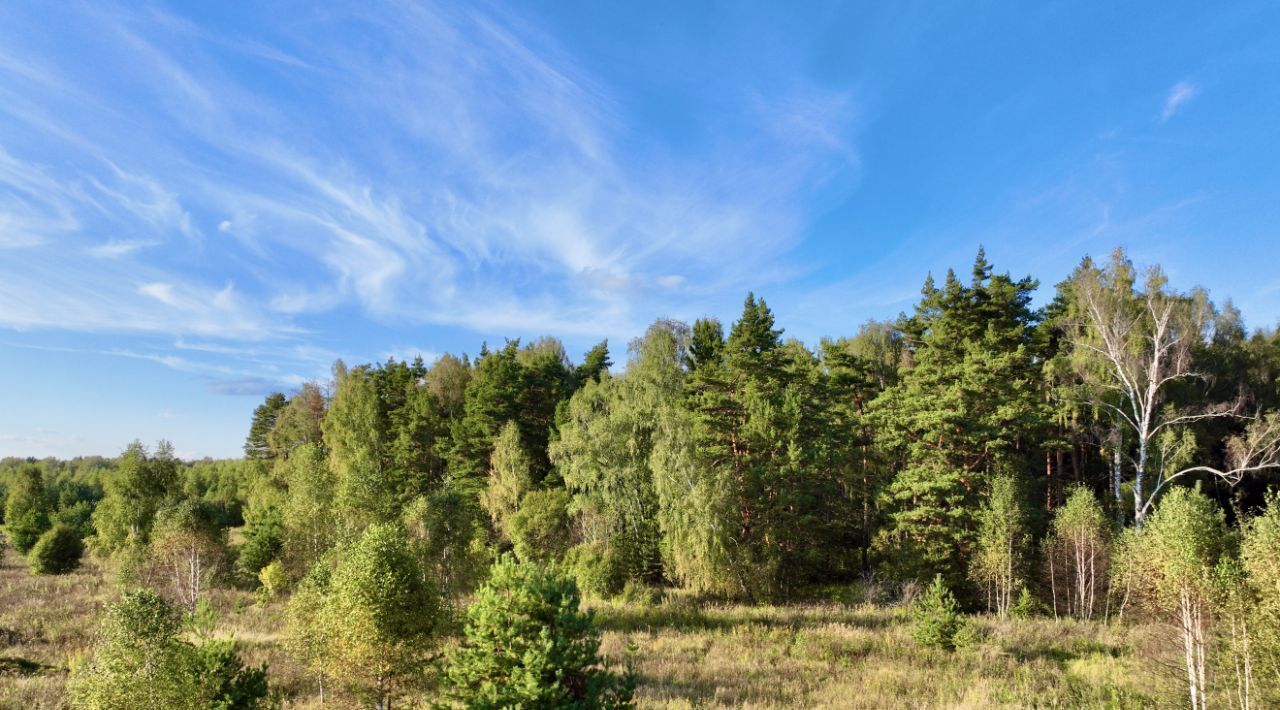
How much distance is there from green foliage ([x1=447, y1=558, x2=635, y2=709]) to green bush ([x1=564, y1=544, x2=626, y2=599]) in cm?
1968

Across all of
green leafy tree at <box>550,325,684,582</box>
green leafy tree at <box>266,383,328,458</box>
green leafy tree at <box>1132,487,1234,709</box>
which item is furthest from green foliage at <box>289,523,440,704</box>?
green leafy tree at <box>266,383,328,458</box>

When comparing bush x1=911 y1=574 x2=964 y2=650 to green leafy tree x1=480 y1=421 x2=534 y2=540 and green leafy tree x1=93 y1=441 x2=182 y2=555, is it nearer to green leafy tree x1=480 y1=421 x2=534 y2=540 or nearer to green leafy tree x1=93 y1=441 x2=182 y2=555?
green leafy tree x1=480 y1=421 x2=534 y2=540

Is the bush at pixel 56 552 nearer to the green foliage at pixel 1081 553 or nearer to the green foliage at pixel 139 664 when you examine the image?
the green foliage at pixel 139 664

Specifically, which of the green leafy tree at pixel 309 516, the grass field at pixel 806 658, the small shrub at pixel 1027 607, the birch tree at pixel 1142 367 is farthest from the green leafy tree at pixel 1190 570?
the green leafy tree at pixel 309 516

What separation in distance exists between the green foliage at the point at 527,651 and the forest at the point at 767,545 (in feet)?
0.21

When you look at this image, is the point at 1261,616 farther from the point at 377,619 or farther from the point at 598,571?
the point at 598,571

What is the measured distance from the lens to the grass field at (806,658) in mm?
16516

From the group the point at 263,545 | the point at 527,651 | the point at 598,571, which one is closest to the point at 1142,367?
the point at 598,571

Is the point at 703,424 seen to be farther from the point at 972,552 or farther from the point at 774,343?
the point at 972,552

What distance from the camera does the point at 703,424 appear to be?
3250cm

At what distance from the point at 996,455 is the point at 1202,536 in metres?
12.3

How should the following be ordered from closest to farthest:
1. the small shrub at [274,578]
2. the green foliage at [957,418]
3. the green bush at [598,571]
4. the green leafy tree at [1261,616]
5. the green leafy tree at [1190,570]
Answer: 1. the green leafy tree at [1261,616]
2. the green leafy tree at [1190,570]
3. the green foliage at [957,418]
4. the green bush at [598,571]
5. the small shrub at [274,578]

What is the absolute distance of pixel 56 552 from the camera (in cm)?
4331

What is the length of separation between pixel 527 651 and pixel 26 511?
81.0 m
